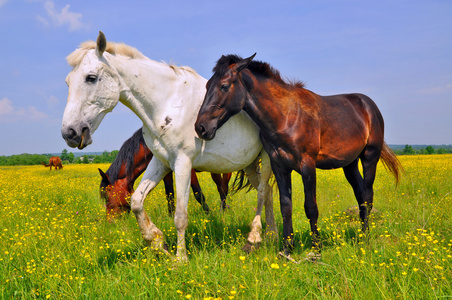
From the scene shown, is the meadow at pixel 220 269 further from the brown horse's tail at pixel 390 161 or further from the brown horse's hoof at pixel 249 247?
the brown horse's tail at pixel 390 161

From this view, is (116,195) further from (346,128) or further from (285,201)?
(346,128)

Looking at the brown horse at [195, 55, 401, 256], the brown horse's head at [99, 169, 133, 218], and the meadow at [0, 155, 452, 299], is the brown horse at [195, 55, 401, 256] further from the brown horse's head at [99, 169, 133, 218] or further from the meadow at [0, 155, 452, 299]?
the brown horse's head at [99, 169, 133, 218]

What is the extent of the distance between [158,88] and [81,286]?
2265 millimetres

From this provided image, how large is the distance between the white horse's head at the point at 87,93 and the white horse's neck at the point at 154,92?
192 millimetres

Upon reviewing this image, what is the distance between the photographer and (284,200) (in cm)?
374

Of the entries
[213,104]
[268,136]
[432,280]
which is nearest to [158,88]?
[213,104]

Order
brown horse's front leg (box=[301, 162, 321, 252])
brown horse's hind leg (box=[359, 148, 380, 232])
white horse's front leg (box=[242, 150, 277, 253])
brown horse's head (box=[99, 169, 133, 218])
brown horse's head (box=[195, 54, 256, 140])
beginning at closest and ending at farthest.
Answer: brown horse's head (box=[195, 54, 256, 140]), brown horse's front leg (box=[301, 162, 321, 252]), white horse's front leg (box=[242, 150, 277, 253]), brown horse's hind leg (box=[359, 148, 380, 232]), brown horse's head (box=[99, 169, 133, 218])

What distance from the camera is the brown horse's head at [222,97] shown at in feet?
10.7

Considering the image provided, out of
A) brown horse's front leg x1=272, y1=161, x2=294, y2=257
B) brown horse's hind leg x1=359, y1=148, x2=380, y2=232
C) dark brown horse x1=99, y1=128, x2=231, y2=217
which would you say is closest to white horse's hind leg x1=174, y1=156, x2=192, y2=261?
brown horse's front leg x1=272, y1=161, x2=294, y2=257

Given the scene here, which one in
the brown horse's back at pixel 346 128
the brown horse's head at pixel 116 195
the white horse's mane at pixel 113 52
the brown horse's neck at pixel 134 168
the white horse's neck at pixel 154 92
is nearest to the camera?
the white horse's mane at pixel 113 52

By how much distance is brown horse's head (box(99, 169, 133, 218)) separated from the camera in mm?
5520


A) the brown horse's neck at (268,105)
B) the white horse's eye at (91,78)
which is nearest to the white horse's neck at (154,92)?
the white horse's eye at (91,78)

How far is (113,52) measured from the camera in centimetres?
346

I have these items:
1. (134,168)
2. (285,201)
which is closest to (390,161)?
(285,201)
